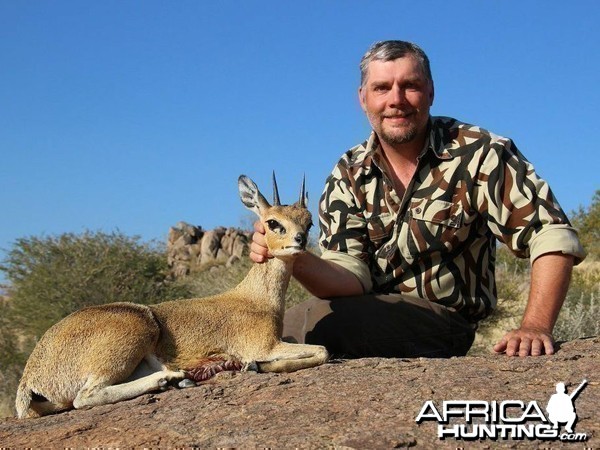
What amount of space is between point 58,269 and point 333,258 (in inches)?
446

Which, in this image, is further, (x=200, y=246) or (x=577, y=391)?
(x=200, y=246)

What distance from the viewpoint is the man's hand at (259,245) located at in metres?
6.88

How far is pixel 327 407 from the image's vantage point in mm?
4965

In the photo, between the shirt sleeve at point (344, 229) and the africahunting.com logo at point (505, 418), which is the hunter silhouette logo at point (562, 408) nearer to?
the africahunting.com logo at point (505, 418)

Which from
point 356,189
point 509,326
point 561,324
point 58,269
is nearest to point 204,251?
point 58,269

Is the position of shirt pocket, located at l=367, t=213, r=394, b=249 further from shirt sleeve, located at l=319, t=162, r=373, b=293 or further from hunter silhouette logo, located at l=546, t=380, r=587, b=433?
hunter silhouette logo, located at l=546, t=380, r=587, b=433

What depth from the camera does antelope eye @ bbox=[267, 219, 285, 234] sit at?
677 cm

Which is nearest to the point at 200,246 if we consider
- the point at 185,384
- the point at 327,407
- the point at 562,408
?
the point at 185,384

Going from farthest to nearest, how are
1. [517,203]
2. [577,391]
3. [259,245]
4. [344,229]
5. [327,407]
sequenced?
[344,229]
[517,203]
[259,245]
[577,391]
[327,407]

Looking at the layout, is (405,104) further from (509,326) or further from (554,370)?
(509,326)

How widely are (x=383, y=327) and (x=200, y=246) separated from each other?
79.8 feet

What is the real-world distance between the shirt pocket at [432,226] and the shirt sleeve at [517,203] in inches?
11.6

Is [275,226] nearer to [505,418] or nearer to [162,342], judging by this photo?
[162,342]

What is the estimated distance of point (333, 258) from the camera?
782 centimetres
